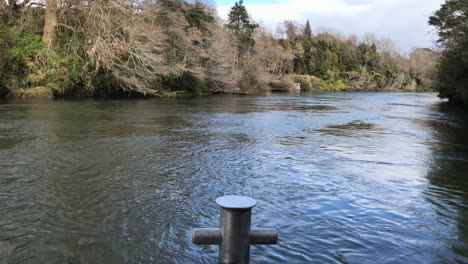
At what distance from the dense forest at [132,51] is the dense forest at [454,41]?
12.0 inches

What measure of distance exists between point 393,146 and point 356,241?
8.61 m

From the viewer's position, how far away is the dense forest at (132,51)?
93.9 feet

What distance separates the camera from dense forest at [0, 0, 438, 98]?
28.6 meters

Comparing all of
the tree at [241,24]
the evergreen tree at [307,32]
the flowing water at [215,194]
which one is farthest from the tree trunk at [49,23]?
the evergreen tree at [307,32]

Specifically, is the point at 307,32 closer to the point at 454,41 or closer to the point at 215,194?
the point at 454,41

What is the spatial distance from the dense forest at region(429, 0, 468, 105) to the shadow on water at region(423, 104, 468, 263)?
1072cm

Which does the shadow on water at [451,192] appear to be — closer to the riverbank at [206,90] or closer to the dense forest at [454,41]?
the dense forest at [454,41]

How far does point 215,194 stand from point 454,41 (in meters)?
23.2

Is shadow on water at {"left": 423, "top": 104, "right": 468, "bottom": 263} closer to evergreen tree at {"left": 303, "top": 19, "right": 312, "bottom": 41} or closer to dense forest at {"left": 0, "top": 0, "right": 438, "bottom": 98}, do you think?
dense forest at {"left": 0, "top": 0, "right": 438, "bottom": 98}

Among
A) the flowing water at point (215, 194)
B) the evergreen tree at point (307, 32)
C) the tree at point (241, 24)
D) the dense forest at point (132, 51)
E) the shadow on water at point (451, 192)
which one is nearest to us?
the flowing water at point (215, 194)

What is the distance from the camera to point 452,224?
6344 millimetres

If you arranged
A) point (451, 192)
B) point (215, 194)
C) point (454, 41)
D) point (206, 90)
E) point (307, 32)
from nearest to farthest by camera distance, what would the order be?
point (215, 194), point (451, 192), point (454, 41), point (206, 90), point (307, 32)

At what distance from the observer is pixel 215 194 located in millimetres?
7555

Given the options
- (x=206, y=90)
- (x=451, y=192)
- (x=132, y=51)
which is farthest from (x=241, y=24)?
(x=451, y=192)
